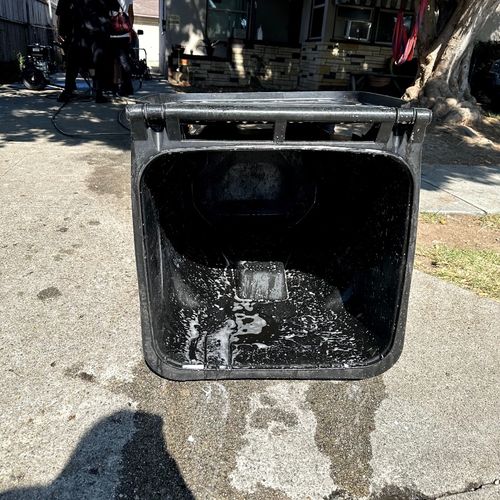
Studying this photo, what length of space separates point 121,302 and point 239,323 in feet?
2.82

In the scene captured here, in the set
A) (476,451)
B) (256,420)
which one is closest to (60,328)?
(256,420)

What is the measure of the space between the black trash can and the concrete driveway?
7.7 inches

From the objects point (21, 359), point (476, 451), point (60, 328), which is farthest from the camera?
point (60, 328)

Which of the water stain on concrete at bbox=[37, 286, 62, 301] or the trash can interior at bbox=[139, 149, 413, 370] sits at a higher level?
the trash can interior at bbox=[139, 149, 413, 370]

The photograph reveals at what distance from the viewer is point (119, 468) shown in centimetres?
193

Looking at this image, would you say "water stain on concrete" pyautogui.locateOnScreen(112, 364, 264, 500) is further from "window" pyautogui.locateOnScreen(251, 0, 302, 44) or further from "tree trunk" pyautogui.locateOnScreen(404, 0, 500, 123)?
"window" pyautogui.locateOnScreen(251, 0, 302, 44)

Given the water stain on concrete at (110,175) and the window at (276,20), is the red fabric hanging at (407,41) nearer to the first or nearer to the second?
the window at (276,20)

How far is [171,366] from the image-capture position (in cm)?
226

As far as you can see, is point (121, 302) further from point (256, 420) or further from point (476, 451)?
point (476, 451)

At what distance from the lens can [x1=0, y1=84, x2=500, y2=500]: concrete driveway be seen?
191cm

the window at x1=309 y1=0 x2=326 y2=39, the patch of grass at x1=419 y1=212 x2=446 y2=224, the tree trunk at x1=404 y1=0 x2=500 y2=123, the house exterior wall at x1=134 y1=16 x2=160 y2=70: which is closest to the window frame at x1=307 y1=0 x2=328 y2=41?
the window at x1=309 y1=0 x2=326 y2=39

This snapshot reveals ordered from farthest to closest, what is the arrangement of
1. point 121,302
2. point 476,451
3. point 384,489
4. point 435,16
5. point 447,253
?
point 435,16
point 447,253
point 121,302
point 476,451
point 384,489

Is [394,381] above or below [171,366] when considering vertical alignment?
below

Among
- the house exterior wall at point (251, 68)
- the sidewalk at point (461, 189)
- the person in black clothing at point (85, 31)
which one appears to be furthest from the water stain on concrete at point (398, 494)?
the house exterior wall at point (251, 68)
